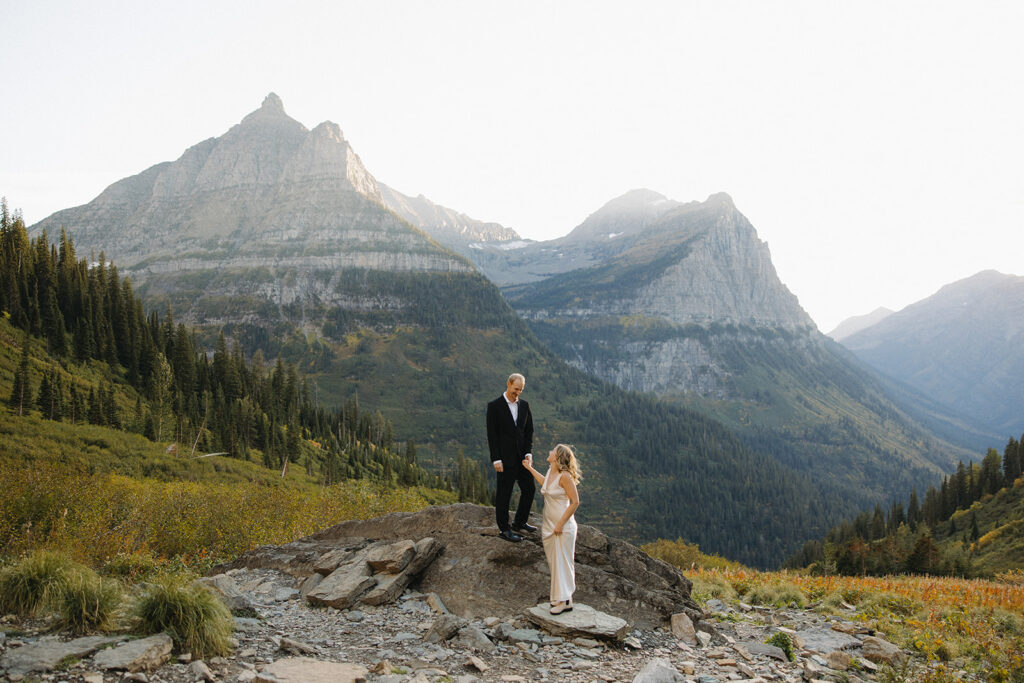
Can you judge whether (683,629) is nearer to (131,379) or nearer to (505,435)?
(505,435)

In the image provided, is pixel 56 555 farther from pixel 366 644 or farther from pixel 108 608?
pixel 366 644

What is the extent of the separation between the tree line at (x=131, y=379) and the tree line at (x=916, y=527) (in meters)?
57.6

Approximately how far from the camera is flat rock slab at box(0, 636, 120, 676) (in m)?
7.43

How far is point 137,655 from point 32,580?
3570 millimetres

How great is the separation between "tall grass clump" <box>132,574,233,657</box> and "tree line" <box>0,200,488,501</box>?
165ft

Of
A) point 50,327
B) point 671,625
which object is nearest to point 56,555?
point 671,625

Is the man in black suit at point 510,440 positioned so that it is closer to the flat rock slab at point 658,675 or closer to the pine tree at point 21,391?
the flat rock slab at point 658,675

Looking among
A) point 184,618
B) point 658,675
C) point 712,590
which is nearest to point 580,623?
point 658,675

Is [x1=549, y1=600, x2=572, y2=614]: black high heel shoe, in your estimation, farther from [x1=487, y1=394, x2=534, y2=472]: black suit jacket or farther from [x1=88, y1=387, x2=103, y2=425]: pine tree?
[x1=88, y1=387, x2=103, y2=425]: pine tree

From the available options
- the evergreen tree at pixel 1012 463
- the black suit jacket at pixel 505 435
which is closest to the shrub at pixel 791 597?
the black suit jacket at pixel 505 435

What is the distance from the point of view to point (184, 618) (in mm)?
9070

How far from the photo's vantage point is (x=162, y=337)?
285ft

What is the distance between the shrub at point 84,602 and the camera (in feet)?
29.8

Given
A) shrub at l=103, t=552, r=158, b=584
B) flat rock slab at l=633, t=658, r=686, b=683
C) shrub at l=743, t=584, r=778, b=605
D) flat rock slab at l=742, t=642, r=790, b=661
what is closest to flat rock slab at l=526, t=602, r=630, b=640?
flat rock slab at l=633, t=658, r=686, b=683
